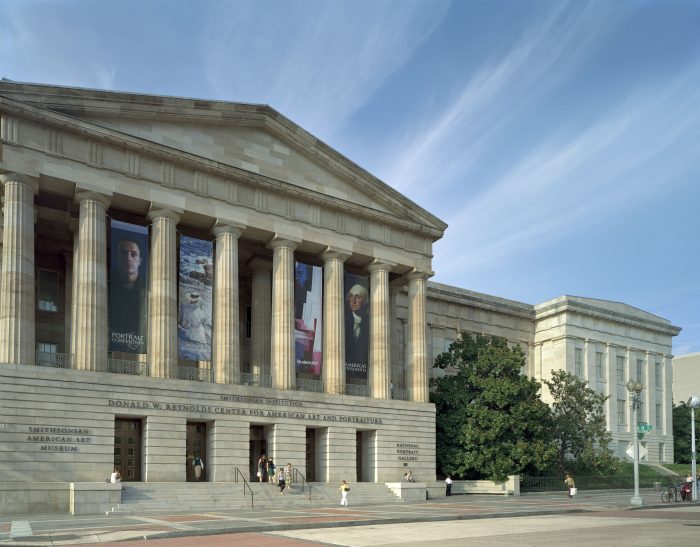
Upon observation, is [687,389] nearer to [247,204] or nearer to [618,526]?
[247,204]

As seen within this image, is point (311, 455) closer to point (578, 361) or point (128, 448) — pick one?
point (128, 448)

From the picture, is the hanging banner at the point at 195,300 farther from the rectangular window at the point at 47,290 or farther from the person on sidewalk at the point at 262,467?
the rectangular window at the point at 47,290

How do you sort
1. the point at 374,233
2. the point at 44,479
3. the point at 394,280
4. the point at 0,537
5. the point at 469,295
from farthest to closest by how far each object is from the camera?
the point at 469,295
the point at 394,280
the point at 374,233
the point at 44,479
the point at 0,537

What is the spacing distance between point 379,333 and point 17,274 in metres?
22.5

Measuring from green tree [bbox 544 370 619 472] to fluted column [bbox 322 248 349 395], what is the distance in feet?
62.3

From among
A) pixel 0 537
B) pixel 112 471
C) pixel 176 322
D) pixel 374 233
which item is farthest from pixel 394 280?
pixel 0 537

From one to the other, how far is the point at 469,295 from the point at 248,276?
24.9 meters

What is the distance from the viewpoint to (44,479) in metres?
35.6

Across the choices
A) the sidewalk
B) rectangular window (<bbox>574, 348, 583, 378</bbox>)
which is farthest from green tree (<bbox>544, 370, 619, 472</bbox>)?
the sidewalk

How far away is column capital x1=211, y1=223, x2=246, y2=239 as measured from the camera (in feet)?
148

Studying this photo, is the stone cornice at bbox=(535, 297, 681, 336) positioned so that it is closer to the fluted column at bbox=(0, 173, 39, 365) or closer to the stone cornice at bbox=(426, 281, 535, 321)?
the stone cornice at bbox=(426, 281, 535, 321)

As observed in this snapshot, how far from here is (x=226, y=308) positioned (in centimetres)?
4472

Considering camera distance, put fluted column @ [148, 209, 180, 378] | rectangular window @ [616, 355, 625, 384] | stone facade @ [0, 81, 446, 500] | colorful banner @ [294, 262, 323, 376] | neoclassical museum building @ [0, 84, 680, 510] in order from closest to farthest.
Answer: stone facade @ [0, 81, 446, 500] < neoclassical museum building @ [0, 84, 680, 510] < fluted column @ [148, 209, 180, 378] < colorful banner @ [294, 262, 323, 376] < rectangular window @ [616, 355, 625, 384]

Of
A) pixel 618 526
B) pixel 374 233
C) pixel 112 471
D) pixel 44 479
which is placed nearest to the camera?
pixel 618 526
